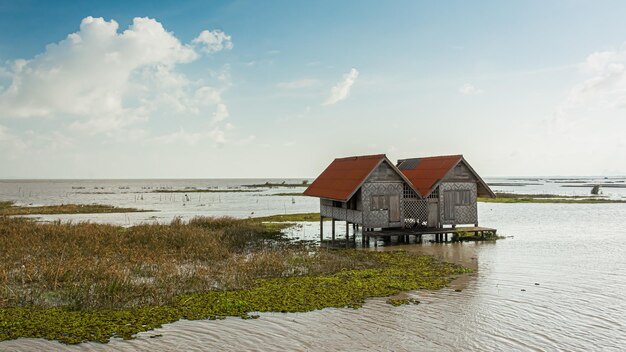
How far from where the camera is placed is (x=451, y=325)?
1159cm

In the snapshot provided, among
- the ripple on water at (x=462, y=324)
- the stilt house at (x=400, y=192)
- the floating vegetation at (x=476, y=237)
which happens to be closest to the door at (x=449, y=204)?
the stilt house at (x=400, y=192)

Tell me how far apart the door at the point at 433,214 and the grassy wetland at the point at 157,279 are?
16.6 feet

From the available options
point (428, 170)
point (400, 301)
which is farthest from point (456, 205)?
point (400, 301)

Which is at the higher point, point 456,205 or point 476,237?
point 456,205

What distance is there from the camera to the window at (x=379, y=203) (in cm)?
2539

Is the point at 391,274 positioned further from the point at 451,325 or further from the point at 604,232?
the point at 604,232

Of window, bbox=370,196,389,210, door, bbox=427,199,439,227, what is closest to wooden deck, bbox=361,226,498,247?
door, bbox=427,199,439,227

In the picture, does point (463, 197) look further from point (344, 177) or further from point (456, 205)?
point (344, 177)

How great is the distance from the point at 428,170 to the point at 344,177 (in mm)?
5243

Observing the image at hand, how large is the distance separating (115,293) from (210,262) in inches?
237

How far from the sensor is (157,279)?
1551 centimetres

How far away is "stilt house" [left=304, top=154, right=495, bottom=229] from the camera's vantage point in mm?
25297

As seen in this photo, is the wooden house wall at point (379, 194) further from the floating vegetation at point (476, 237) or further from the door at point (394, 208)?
the floating vegetation at point (476, 237)

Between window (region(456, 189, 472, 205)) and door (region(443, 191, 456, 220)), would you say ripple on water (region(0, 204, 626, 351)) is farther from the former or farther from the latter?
window (region(456, 189, 472, 205))
